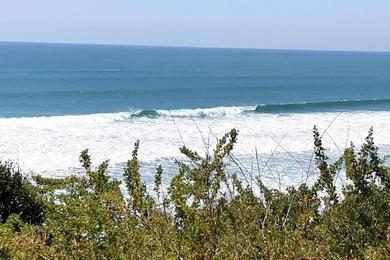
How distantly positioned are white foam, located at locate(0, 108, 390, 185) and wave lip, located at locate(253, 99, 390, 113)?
13.2 ft

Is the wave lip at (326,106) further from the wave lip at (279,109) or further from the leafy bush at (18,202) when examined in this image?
the leafy bush at (18,202)

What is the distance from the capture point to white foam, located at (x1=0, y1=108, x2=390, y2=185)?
25906mm

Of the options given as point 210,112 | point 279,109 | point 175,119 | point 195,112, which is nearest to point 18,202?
point 175,119

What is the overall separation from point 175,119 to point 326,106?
676 inches

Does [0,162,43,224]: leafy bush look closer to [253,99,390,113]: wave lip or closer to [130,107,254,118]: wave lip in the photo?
[130,107,254,118]: wave lip

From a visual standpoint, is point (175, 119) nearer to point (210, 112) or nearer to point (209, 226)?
point (210, 112)

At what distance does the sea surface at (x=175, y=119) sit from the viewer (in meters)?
24.8

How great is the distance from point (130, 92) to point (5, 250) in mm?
61843

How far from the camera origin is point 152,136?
33062mm

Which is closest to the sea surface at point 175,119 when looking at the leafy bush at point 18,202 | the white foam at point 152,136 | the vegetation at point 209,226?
the white foam at point 152,136

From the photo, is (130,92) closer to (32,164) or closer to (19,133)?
(19,133)

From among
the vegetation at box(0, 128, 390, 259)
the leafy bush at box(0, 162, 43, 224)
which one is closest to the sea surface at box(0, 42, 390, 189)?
the vegetation at box(0, 128, 390, 259)

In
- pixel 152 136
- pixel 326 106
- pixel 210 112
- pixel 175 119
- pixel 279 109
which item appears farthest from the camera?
pixel 326 106

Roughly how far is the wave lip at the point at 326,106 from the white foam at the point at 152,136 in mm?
4009
